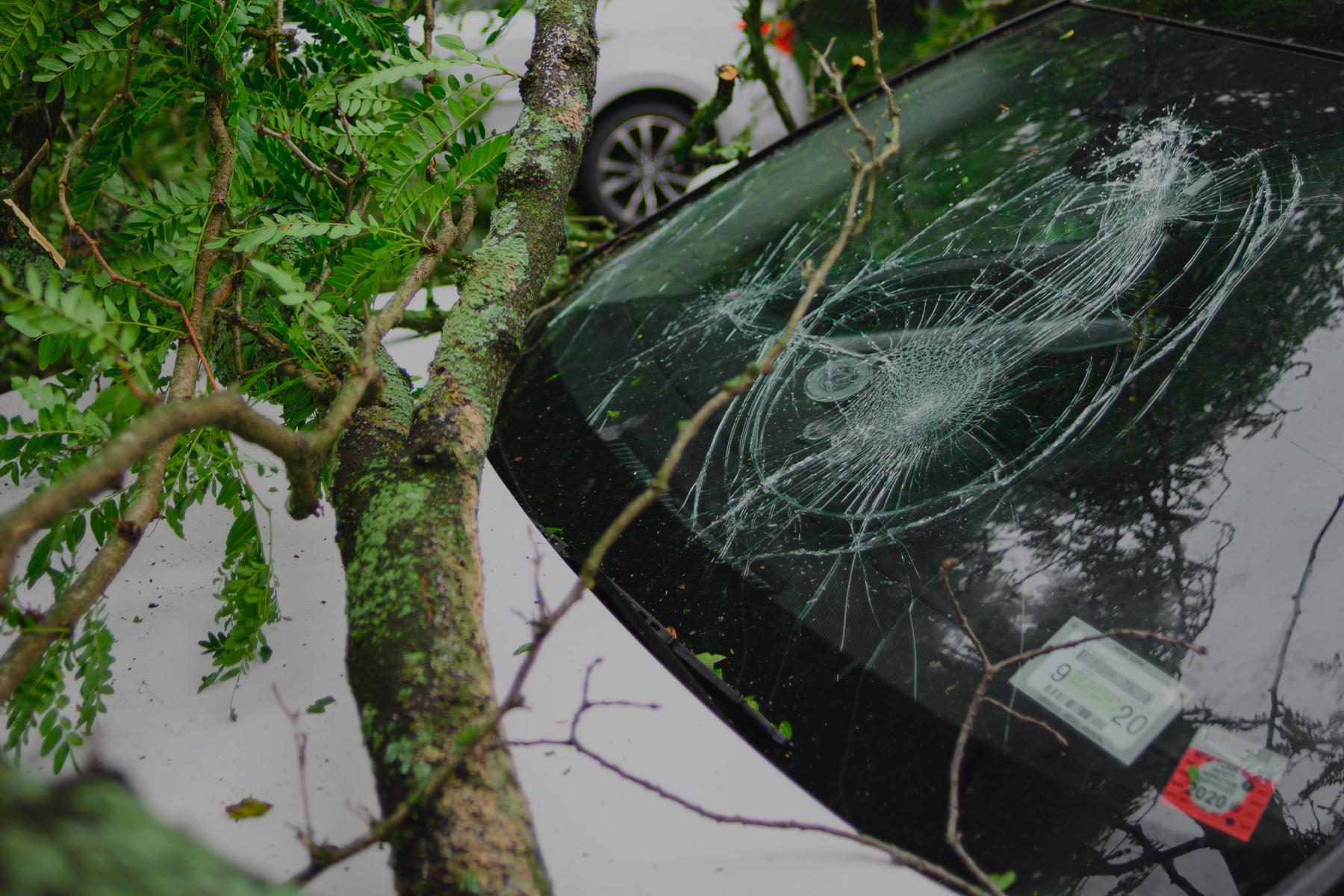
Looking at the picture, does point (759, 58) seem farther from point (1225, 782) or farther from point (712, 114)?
point (1225, 782)

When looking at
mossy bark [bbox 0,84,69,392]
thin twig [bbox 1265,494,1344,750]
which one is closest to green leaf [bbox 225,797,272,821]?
thin twig [bbox 1265,494,1344,750]

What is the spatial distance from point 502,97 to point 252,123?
2.93m

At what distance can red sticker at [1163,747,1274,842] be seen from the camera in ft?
3.13

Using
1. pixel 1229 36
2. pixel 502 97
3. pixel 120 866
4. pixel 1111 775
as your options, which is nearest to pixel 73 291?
pixel 120 866

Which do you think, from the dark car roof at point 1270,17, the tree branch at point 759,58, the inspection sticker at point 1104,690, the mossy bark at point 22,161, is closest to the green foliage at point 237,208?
the mossy bark at point 22,161

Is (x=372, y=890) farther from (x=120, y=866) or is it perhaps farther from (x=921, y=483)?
(x=921, y=483)

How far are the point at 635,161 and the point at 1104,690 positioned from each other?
3.83 metres

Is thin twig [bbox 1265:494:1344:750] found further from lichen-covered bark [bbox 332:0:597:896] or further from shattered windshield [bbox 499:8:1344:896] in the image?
lichen-covered bark [bbox 332:0:597:896]

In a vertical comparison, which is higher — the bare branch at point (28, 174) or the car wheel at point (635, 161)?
the car wheel at point (635, 161)

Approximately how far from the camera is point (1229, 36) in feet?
6.17

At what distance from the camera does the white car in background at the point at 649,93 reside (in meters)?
4.20

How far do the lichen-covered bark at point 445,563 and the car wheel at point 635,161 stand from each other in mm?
2685

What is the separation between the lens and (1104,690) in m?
1.07

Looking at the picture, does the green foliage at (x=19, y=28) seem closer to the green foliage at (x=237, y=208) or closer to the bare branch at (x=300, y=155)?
the green foliage at (x=237, y=208)
